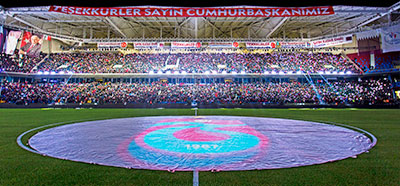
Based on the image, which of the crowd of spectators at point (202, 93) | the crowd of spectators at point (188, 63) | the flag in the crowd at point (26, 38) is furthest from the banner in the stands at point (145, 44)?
the flag in the crowd at point (26, 38)

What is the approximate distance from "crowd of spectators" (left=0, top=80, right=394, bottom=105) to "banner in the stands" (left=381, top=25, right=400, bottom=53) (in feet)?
22.8

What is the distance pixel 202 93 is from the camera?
29.8m

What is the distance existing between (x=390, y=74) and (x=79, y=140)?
44538mm

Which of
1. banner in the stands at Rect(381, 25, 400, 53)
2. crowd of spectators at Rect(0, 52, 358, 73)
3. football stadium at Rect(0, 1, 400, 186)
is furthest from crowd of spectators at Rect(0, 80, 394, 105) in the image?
banner in the stands at Rect(381, 25, 400, 53)

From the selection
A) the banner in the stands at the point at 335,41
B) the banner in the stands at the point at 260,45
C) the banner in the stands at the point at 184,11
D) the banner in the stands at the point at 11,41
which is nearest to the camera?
the banner in the stands at the point at 184,11

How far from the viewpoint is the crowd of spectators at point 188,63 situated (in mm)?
35312

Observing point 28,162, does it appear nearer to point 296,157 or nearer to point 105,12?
point 296,157

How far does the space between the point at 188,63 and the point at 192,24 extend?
304 inches

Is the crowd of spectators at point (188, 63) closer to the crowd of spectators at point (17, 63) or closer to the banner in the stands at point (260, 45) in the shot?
the crowd of spectators at point (17, 63)

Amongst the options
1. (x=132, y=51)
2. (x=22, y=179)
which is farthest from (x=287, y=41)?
(x=22, y=179)

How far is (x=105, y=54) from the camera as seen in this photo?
40438 mm

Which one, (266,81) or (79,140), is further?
(266,81)

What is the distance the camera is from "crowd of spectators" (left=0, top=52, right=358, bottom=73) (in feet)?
116

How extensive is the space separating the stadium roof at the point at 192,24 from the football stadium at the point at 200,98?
0.90 feet
